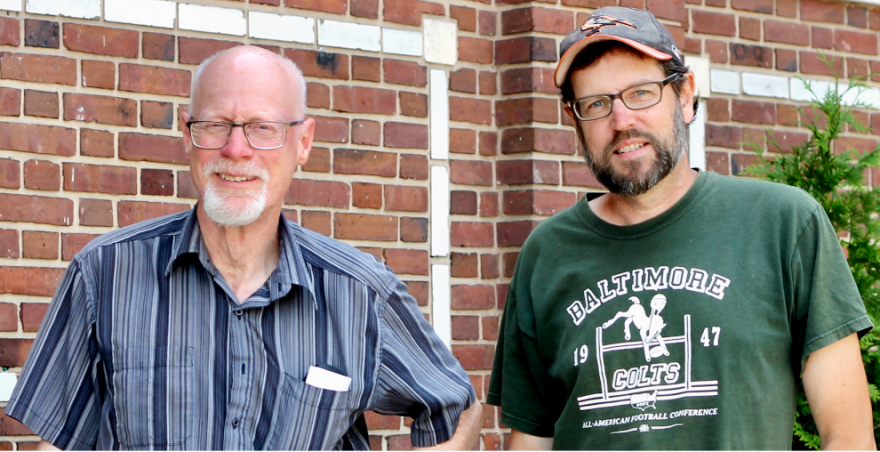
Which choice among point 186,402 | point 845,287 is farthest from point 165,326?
point 845,287

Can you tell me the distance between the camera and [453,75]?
4.24m

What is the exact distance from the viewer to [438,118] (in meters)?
4.18

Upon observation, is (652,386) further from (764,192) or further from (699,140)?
(699,140)

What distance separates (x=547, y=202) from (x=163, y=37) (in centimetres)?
169

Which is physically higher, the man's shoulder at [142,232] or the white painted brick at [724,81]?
the white painted brick at [724,81]

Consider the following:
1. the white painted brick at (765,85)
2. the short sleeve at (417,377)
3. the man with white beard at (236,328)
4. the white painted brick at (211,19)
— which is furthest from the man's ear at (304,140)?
the white painted brick at (765,85)

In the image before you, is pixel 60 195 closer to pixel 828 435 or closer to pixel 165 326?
pixel 165 326

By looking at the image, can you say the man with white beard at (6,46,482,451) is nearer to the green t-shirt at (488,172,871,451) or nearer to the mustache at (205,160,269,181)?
the mustache at (205,160,269,181)

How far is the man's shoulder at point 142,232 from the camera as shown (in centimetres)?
239

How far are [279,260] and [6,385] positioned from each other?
150cm

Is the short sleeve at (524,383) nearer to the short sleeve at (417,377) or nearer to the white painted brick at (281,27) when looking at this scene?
the short sleeve at (417,377)

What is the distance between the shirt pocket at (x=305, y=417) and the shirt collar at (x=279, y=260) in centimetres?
23

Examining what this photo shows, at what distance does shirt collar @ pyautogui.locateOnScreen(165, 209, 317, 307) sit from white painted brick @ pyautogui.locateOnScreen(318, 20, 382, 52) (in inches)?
65.7

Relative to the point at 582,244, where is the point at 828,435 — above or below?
below
